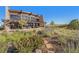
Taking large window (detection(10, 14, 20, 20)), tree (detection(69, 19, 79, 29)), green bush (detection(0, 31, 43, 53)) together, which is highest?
large window (detection(10, 14, 20, 20))

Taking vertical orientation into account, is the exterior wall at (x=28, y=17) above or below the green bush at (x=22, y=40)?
above

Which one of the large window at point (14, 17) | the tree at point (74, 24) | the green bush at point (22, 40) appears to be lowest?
the green bush at point (22, 40)

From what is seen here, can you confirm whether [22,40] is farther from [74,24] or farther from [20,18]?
[74,24]

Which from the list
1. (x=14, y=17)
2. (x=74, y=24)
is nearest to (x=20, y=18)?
(x=14, y=17)

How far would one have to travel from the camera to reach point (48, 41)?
5.00 ft

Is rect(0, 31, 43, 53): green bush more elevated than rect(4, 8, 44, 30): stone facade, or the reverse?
rect(4, 8, 44, 30): stone facade

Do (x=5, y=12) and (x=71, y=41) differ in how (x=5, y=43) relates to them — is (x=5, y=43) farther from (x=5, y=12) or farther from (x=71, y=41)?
(x=71, y=41)

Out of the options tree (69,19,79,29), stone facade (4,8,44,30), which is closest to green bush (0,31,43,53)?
stone facade (4,8,44,30)

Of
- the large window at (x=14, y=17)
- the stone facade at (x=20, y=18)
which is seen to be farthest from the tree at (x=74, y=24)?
the large window at (x=14, y=17)

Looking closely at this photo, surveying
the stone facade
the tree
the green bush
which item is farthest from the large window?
the tree

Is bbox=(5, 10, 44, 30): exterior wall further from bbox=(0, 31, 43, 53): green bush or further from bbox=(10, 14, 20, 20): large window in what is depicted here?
bbox=(0, 31, 43, 53): green bush

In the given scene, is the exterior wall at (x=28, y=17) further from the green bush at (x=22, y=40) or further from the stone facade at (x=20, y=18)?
the green bush at (x=22, y=40)

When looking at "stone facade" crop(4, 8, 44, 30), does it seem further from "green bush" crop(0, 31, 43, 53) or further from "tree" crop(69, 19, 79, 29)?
"tree" crop(69, 19, 79, 29)
